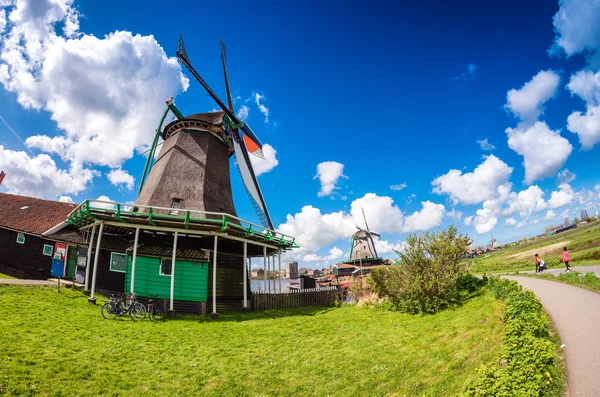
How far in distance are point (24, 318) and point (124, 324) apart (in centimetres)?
358

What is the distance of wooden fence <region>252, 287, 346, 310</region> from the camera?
21.5 metres

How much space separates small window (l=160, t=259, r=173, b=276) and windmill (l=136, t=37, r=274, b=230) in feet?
11.2

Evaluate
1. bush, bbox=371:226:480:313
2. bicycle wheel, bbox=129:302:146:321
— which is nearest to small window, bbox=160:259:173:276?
bicycle wheel, bbox=129:302:146:321

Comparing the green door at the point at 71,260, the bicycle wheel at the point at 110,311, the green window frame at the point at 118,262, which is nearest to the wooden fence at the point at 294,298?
the bicycle wheel at the point at 110,311

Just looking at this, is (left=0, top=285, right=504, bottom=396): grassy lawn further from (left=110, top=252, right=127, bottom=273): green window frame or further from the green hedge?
(left=110, top=252, right=127, bottom=273): green window frame

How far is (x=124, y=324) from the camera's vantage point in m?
14.0

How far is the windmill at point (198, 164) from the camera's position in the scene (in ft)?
71.2

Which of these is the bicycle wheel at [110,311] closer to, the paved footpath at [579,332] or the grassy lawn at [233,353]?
the grassy lawn at [233,353]

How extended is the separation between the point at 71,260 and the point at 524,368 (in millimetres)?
27403

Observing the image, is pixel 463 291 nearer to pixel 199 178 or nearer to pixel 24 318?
pixel 199 178

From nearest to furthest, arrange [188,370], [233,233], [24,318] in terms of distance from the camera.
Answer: [188,370] < [24,318] < [233,233]

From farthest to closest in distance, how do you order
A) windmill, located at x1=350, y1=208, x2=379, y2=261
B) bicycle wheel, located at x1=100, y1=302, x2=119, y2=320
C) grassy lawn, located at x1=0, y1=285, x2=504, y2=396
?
windmill, located at x1=350, y1=208, x2=379, y2=261
bicycle wheel, located at x1=100, y1=302, x2=119, y2=320
grassy lawn, located at x1=0, y1=285, x2=504, y2=396

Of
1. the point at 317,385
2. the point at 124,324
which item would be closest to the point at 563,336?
the point at 317,385

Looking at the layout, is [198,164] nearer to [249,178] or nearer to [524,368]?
[249,178]
